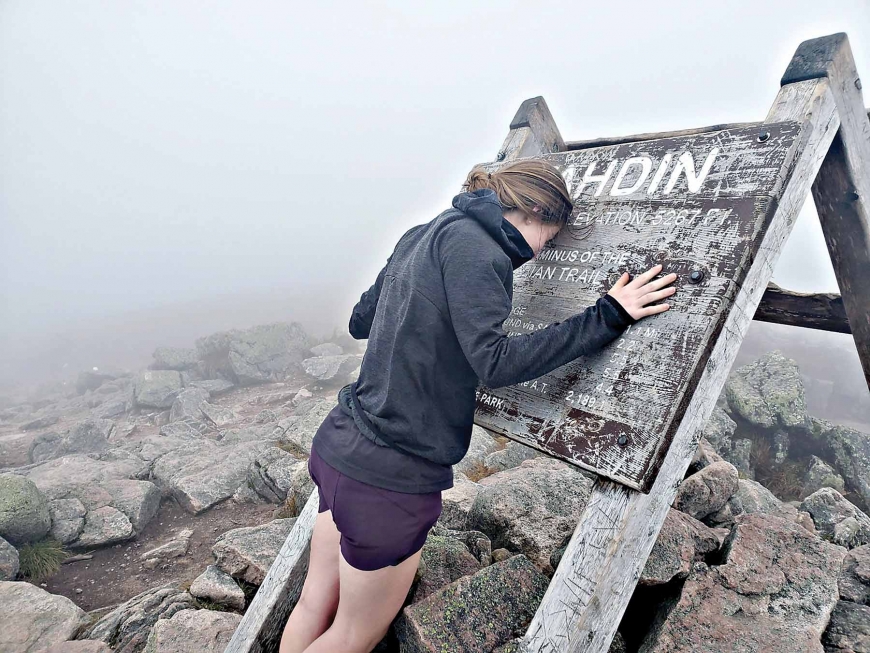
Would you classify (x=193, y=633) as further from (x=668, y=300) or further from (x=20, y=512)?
(x=20, y=512)

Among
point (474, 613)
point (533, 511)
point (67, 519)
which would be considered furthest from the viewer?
point (67, 519)

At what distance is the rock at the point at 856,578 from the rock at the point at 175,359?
31550 millimetres

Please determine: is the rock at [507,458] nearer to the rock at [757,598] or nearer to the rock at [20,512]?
the rock at [757,598]

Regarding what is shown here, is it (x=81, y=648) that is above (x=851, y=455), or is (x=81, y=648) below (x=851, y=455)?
below

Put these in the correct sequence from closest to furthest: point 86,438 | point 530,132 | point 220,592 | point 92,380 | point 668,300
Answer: point 668,300 → point 530,132 → point 220,592 → point 86,438 → point 92,380

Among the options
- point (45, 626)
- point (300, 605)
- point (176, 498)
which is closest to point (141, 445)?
point (176, 498)

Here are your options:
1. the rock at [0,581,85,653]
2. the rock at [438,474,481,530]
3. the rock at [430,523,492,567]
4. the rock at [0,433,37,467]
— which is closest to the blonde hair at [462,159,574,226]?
the rock at [430,523,492,567]

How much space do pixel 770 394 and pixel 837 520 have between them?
6.91m

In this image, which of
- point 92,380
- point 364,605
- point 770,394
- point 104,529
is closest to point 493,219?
point 364,605

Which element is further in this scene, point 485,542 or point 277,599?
point 485,542

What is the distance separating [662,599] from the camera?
278cm

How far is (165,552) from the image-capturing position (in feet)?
20.9

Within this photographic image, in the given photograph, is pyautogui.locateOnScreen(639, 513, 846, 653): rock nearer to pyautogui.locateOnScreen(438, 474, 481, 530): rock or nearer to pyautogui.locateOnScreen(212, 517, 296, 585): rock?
pyautogui.locateOnScreen(438, 474, 481, 530): rock

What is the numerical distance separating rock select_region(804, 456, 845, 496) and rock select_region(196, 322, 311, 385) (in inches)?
935
